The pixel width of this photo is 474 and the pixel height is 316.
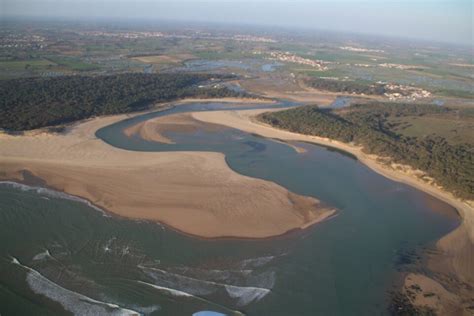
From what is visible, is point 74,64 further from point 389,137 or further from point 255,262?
point 255,262

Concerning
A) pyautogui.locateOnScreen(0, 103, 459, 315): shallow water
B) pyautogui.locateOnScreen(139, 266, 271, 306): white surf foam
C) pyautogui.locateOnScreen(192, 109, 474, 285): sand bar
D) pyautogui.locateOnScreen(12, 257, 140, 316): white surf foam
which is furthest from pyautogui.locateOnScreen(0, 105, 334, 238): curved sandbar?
pyautogui.locateOnScreen(192, 109, 474, 285): sand bar

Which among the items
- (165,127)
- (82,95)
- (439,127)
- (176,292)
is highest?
(82,95)

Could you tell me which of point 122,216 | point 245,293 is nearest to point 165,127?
point 122,216

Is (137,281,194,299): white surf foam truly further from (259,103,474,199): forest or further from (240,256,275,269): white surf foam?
(259,103,474,199): forest

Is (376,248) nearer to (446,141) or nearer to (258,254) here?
(258,254)

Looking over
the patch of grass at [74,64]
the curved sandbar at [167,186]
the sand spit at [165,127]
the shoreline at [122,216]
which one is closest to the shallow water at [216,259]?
the shoreline at [122,216]

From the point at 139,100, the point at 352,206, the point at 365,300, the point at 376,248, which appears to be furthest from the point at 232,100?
the point at 365,300
